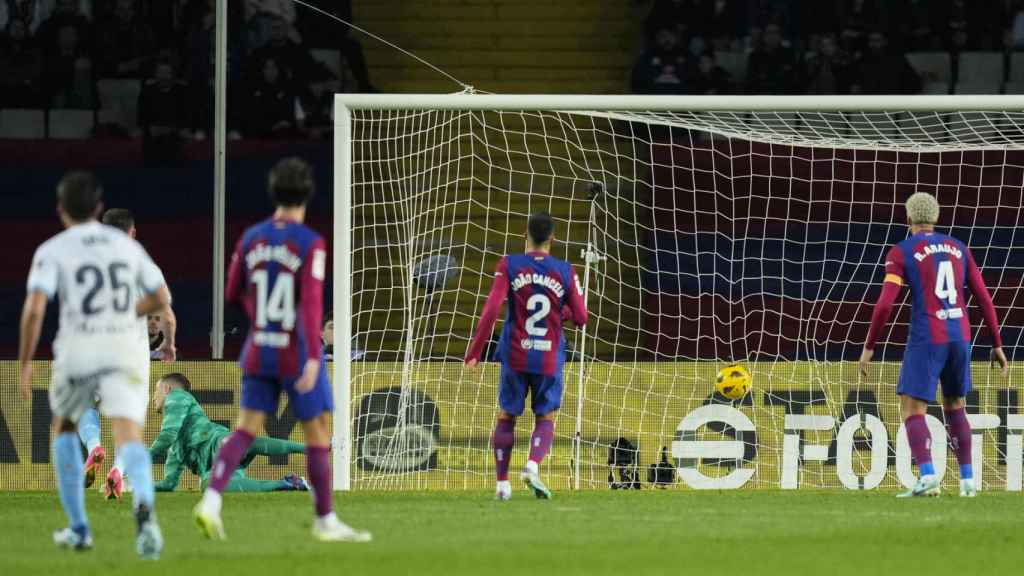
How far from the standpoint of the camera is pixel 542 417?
10789 millimetres

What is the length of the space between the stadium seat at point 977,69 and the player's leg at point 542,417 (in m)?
9.75

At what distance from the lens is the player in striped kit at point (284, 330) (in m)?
7.30

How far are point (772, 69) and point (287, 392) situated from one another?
39.2ft

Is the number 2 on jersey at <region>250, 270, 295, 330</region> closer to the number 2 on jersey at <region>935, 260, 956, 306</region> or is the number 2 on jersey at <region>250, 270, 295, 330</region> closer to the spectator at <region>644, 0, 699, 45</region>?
the number 2 on jersey at <region>935, 260, 956, 306</region>

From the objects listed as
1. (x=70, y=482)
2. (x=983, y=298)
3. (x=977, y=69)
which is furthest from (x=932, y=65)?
(x=70, y=482)

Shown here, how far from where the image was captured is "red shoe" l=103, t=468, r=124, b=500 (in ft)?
36.0

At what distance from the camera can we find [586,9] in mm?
19719

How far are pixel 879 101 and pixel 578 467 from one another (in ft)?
12.0

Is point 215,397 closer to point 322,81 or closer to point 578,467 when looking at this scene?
point 578,467

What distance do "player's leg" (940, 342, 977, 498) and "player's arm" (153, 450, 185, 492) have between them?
209 inches

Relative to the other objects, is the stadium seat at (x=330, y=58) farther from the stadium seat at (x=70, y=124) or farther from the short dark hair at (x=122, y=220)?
the short dark hair at (x=122, y=220)

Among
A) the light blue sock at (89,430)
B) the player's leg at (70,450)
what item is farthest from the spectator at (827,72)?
the player's leg at (70,450)

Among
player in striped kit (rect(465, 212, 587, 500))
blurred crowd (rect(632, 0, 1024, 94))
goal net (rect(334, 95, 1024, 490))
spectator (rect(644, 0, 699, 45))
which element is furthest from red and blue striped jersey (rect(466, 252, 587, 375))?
spectator (rect(644, 0, 699, 45))

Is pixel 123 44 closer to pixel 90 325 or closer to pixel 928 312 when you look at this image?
pixel 928 312
